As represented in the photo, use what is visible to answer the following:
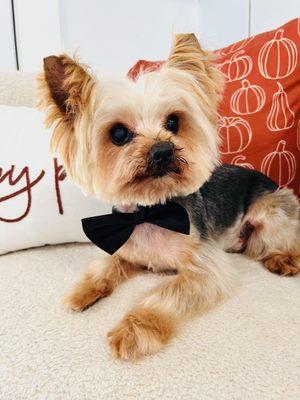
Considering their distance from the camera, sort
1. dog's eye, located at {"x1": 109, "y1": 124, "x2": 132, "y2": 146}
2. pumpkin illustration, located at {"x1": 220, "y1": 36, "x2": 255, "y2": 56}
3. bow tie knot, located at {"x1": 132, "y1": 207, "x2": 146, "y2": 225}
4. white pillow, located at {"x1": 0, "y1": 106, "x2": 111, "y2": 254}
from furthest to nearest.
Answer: pumpkin illustration, located at {"x1": 220, "y1": 36, "x2": 255, "y2": 56} → white pillow, located at {"x1": 0, "y1": 106, "x2": 111, "y2": 254} → bow tie knot, located at {"x1": 132, "y1": 207, "x2": 146, "y2": 225} → dog's eye, located at {"x1": 109, "y1": 124, "x2": 132, "y2": 146}

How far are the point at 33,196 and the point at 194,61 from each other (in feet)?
2.24

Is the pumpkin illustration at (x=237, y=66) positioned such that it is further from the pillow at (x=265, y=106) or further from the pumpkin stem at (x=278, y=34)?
the pumpkin stem at (x=278, y=34)

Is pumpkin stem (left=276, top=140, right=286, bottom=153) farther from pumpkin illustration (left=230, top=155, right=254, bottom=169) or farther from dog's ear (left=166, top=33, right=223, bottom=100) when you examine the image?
dog's ear (left=166, top=33, right=223, bottom=100)

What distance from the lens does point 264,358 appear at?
785mm

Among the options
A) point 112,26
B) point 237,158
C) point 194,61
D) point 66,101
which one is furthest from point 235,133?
point 112,26

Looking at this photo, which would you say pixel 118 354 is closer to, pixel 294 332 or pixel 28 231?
pixel 294 332

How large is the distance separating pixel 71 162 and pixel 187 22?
195cm

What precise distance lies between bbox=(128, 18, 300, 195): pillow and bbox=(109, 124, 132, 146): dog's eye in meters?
0.49

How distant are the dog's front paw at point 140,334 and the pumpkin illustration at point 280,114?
2.74ft

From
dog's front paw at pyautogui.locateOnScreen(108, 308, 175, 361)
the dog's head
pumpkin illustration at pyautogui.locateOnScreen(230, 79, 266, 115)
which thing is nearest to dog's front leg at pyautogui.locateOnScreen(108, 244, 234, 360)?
dog's front paw at pyautogui.locateOnScreen(108, 308, 175, 361)

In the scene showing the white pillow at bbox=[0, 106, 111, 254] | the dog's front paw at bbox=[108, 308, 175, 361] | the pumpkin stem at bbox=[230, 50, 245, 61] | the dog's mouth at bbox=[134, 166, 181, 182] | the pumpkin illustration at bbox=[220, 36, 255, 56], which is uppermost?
the pumpkin illustration at bbox=[220, 36, 255, 56]

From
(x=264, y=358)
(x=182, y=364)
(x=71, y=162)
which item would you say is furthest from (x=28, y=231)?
(x=264, y=358)

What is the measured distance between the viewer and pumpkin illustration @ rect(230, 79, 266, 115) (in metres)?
1.41

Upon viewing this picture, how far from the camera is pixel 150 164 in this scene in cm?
90
